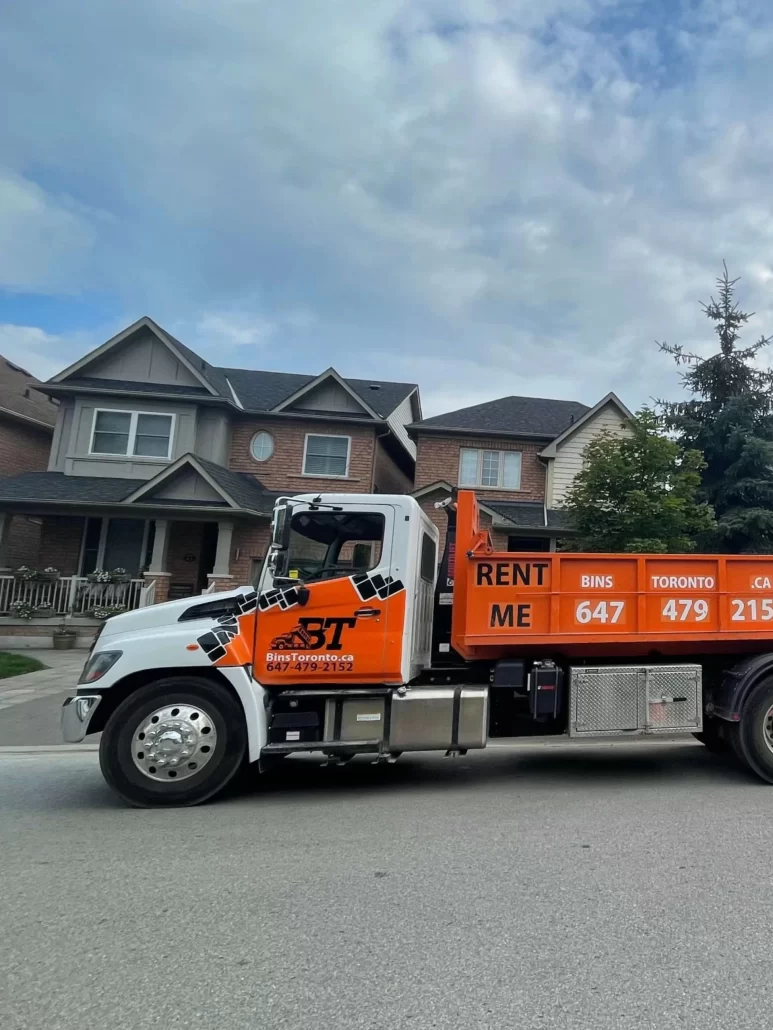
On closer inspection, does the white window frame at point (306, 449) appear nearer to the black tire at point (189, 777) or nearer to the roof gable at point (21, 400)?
the roof gable at point (21, 400)

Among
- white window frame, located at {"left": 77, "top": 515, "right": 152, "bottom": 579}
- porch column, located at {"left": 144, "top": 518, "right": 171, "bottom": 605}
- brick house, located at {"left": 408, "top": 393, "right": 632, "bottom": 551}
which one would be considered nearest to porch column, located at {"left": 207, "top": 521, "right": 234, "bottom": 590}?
porch column, located at {"left": 144, "top": 518, "right": 171, "bottom": 605}

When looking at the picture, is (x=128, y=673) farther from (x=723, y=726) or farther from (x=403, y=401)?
(x=403, y=401)

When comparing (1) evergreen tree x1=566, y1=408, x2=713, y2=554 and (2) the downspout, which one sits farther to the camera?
(2) the downspout

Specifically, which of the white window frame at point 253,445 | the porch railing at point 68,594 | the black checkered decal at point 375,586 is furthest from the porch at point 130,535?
the black checkered decal at point 375,586

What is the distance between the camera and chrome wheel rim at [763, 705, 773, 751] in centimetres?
564

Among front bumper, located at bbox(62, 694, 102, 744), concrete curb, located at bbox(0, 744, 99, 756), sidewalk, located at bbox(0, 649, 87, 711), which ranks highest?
front bumper, located at bbox(62, 694, 102, 744)

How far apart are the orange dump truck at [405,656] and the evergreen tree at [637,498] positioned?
5.80 m

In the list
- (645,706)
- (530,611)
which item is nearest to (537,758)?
(645,706)

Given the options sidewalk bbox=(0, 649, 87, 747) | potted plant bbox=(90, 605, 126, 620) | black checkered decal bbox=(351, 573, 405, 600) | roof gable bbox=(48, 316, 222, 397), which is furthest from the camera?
roof gable bbox=(48, 316, 222, 397)

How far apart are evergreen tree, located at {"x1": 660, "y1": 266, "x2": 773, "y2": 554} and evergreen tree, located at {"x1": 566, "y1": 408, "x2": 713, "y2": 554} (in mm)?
3929

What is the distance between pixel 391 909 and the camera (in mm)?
3291

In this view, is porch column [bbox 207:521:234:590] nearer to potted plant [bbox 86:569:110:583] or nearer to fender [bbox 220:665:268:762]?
potted plant [bbox 86:569:110:583]

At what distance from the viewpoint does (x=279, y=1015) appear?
2.43m

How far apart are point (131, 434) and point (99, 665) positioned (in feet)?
48.8
